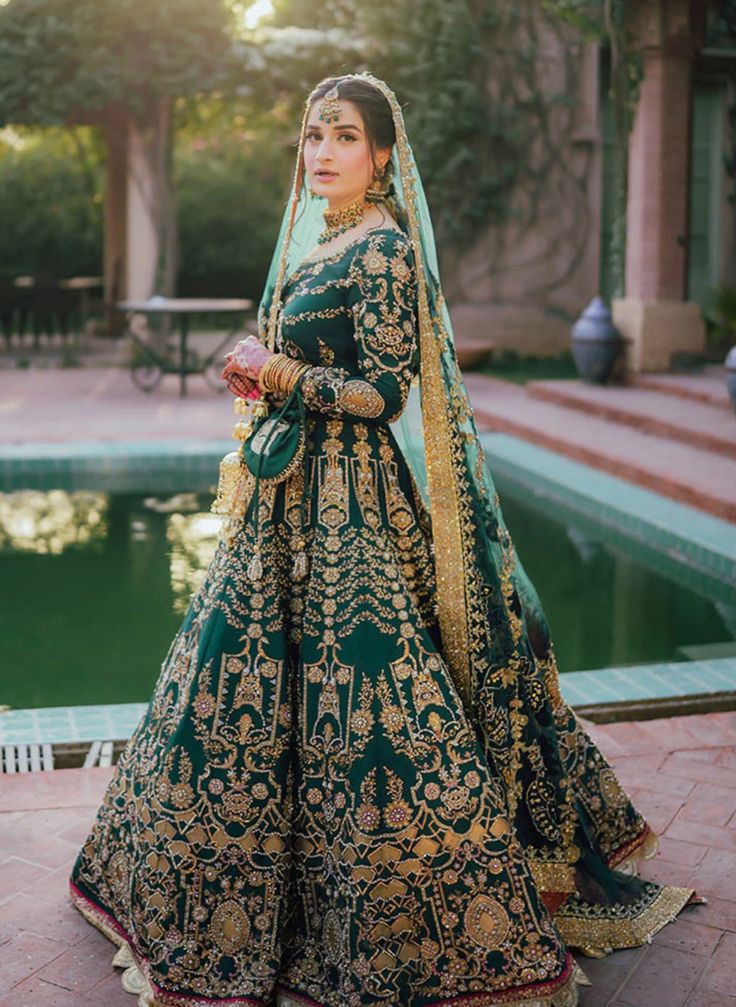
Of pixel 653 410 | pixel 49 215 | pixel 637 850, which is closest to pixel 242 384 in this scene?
pixel 637 850

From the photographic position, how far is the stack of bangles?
2.72m

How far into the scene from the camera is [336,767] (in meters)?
2.57

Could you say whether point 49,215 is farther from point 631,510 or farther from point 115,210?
point 631,510

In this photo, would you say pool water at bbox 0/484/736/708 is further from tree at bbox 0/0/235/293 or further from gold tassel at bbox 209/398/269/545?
tree at bbox 0/0/235/293

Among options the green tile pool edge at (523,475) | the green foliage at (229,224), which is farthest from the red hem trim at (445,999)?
the green foliage at (229,224)

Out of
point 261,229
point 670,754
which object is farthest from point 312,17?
point 670,754

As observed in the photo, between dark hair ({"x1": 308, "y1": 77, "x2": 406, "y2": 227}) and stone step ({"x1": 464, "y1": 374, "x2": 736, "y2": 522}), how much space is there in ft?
15.5

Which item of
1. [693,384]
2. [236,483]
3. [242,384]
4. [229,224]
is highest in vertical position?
[229,224]

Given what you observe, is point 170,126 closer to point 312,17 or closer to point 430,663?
point 312,17

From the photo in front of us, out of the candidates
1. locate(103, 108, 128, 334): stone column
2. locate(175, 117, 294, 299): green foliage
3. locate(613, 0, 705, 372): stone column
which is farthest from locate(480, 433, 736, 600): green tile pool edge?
locate(175, 117, 294, 299): green foliage

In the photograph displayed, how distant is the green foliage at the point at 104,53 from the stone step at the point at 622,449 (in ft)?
15.4

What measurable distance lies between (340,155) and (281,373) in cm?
45

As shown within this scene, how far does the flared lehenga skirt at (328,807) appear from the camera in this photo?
252 cm

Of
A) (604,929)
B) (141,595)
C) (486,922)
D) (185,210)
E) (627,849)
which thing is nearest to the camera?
(486,922)
